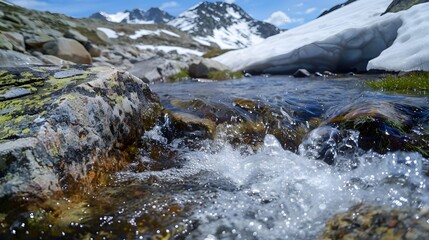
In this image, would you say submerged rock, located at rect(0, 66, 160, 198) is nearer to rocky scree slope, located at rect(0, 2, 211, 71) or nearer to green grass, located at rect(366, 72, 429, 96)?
rocky scree slope, located at rect(0, 2, 211, 71)

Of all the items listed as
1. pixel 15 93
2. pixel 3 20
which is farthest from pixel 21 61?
pixel 3 20

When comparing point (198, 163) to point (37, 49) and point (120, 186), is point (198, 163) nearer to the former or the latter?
point (120, 186)

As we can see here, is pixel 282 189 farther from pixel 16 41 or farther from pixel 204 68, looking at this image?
pixel 16 41

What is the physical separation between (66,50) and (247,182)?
1940 cm

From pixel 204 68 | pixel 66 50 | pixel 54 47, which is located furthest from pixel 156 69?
pixel 54 47

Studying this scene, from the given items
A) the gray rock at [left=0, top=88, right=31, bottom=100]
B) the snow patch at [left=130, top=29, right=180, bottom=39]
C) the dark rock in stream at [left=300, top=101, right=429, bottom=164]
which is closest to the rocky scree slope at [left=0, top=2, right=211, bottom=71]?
the gray rock at [left=0, top=88, right=31, bottom=100]

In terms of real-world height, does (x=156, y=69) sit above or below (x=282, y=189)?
above

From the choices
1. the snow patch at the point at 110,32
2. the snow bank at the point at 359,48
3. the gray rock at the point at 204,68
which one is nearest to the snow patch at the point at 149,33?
the snow patch at the point at 110,32

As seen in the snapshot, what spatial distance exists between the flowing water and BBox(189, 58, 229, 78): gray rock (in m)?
11.8

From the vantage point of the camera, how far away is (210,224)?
2.90m

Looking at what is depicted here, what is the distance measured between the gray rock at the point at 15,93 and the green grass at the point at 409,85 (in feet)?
23.9

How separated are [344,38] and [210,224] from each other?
13714mm

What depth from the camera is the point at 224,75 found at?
53.9 ft

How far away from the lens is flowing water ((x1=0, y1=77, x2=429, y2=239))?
2867 mm
